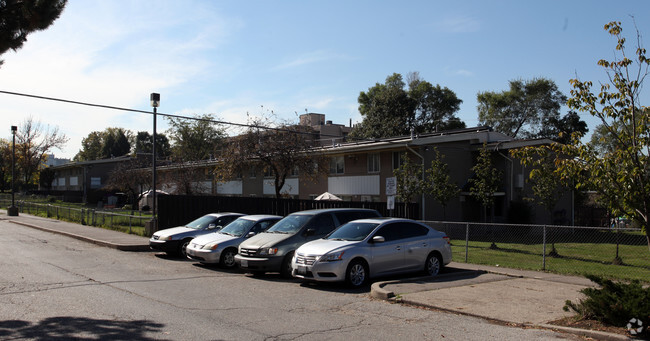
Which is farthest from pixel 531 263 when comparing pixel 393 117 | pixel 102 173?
pixel 102 173

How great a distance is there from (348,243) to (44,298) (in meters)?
6.12

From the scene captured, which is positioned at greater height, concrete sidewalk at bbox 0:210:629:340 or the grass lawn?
concrete sidewalk at bbox 0:210:629:340

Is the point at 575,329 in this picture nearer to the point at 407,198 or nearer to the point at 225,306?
the point at 225,306

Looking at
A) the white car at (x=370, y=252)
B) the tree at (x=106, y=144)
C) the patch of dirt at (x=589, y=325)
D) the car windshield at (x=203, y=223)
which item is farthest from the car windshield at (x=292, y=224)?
the tree at (x=106, y=144)

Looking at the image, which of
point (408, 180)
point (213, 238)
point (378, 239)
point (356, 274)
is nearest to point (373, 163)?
point (408, 180)

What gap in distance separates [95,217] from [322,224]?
19.1m

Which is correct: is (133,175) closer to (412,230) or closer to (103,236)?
(103,236)

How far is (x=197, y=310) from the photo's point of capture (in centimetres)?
901

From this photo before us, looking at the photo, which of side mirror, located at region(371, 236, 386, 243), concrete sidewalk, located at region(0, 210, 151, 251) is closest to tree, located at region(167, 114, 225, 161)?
concrete sidewalk, located at region(0, 210, 151, 251)

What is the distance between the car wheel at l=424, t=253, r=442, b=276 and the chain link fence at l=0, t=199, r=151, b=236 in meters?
14.1

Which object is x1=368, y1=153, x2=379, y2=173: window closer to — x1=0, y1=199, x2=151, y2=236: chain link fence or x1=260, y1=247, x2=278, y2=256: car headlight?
x1=0, y1=199, x2=151, y2=236: chain link fence

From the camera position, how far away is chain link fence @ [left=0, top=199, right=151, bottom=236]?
83.6ft

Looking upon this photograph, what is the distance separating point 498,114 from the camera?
54.8 metres

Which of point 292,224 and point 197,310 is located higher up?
point 292,224
